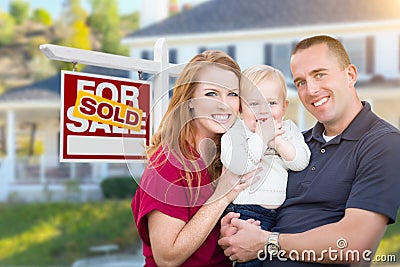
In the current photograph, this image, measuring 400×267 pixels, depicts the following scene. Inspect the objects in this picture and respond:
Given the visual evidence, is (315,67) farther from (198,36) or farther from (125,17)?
(125,17)

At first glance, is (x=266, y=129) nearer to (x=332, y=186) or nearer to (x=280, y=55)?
(x=332, y=186)

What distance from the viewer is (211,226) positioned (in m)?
2.32

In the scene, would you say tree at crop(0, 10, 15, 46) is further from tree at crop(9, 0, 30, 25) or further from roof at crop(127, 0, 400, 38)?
roof at crop(127, 0, 400, 38)

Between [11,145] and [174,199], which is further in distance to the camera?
[11,145]

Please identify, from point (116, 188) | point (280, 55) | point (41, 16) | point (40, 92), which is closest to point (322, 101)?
point (280, 55)

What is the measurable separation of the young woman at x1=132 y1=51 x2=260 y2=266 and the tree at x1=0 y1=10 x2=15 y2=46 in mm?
24320

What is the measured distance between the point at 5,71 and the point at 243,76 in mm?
22625

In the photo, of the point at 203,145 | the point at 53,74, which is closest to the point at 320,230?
the point at 203,145

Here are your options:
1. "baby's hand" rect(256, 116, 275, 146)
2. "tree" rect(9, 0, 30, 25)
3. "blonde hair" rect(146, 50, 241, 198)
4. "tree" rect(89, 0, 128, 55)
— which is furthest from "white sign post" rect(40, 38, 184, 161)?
"tree" rect(9, 0, 30, 25)

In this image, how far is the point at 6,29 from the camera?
2586 centimetres

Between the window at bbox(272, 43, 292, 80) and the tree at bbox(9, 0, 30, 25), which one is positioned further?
the tree at bbox(9, 0, 30, 25)

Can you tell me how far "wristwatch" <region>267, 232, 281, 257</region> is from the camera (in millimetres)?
2369

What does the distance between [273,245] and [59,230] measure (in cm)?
1444

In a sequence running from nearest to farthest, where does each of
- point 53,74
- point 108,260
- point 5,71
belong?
point 108,260
point 53,74
point 5,71
